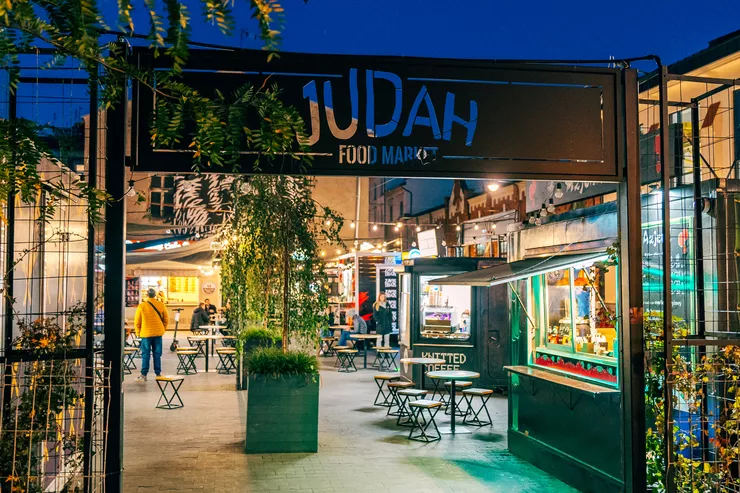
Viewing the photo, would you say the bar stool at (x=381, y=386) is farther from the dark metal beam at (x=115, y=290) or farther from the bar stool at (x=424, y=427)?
the dark metal beam at (x=115, y=290)

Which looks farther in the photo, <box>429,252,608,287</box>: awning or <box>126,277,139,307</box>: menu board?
<box>126,277,139,307</box>: menu board

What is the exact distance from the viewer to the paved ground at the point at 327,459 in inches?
303

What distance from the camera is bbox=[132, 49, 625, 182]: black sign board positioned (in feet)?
16.9

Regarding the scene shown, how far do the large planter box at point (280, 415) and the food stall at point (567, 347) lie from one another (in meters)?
2.19

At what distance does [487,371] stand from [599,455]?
281 inches

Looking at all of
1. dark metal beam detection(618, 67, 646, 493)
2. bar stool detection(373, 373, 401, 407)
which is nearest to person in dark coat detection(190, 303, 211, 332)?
bar stool detection(373, 373, 401, 407)

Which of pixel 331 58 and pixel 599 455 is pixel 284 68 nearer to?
pixel 331 58

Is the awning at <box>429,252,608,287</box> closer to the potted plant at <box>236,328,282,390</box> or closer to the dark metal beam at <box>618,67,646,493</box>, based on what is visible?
the dark metal beam at <box>618,67,646,493</box>

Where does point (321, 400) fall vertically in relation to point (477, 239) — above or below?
below

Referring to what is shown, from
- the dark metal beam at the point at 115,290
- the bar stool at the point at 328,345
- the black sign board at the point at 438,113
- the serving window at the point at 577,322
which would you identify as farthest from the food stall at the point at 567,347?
the bar stool at the point at 328,345

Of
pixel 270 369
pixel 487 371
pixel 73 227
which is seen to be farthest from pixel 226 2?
pixel 487 371

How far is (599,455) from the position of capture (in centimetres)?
723

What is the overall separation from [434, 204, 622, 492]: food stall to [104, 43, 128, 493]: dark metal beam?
4.05 meters

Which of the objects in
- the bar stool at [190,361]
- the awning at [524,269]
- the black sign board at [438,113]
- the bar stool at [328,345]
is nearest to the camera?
the black sign board at [438,113]
